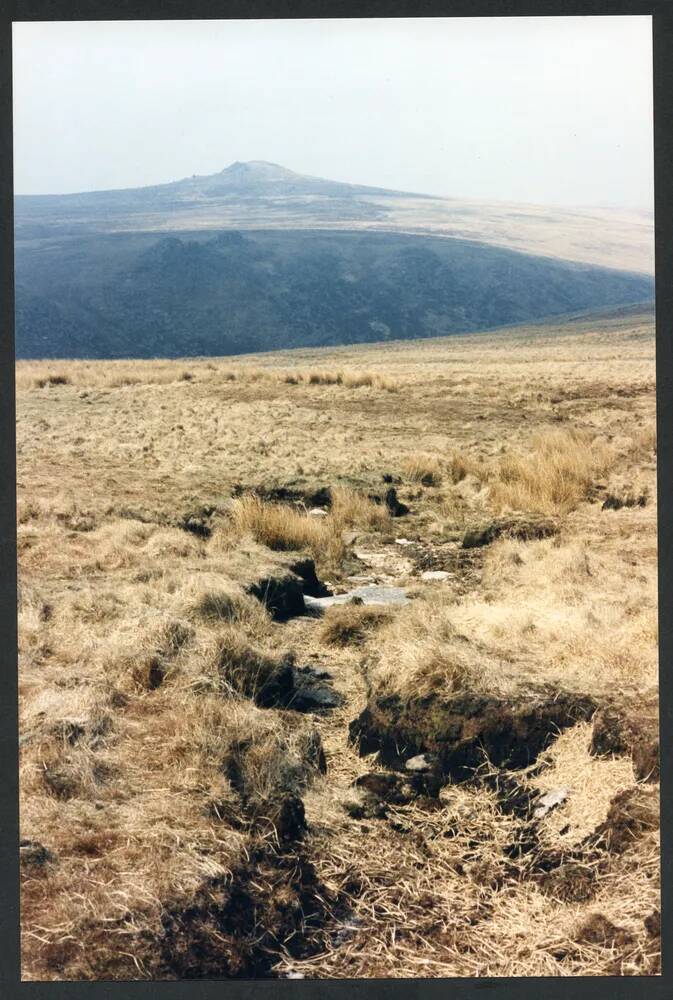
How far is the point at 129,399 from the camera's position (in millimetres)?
19031

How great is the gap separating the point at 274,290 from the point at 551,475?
57.2 metres

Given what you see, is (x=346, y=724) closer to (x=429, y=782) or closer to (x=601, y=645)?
(x=429, y=782)

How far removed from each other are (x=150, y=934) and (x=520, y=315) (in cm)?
→ 6480

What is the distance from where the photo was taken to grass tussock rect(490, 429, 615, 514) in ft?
37.4

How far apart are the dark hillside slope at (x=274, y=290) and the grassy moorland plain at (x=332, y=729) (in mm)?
44492

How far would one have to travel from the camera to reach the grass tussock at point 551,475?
37.4ft

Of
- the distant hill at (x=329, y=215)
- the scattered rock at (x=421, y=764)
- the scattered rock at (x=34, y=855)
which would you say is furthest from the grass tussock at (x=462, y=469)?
the distant hill at (x=329, y=215)

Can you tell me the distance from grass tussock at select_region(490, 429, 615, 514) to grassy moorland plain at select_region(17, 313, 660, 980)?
0.06 metres

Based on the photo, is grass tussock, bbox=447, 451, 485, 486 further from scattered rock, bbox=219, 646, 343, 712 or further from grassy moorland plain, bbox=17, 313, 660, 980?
scattered rock, bbox=219, 646, 343, 712

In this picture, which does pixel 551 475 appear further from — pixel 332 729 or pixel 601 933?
pixel 601 933

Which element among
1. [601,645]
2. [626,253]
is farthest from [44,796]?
[626,253]

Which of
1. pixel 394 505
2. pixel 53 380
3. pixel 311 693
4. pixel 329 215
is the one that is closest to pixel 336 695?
pixel 311 693

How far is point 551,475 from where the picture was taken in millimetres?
11930

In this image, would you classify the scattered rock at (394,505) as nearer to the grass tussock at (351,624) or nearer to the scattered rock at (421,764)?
the grass tussock at (351,624)
